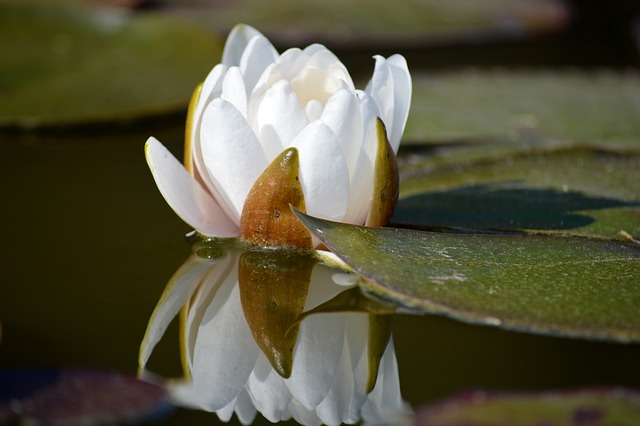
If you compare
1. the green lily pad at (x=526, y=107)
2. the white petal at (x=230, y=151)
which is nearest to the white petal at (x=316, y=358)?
the white petal at (x=230, y=151)

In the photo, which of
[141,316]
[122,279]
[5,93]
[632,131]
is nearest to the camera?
[141,316]

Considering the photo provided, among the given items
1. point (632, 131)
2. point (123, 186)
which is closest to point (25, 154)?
point (123, 186)

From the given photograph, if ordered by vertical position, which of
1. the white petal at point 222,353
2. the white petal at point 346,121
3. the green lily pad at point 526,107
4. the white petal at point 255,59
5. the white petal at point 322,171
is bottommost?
Answer: the white petal at point 222,353

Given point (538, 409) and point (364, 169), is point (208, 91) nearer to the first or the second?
point (364, 169)

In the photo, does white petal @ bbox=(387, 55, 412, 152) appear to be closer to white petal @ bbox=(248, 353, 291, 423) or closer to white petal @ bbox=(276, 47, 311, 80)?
white petal @ bbox=(276, 47, 311, 80)

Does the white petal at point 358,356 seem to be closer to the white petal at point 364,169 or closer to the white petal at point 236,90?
the white petal at point 364,169

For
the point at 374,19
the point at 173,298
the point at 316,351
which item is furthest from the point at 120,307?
the point at 374,19

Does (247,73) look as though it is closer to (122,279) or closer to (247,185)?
(247,185)
